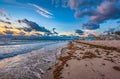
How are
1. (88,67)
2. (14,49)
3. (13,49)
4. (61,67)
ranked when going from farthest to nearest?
(14,49) → (13,49) → (61,67) → (88,67)

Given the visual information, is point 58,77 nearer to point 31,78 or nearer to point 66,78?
point 66,78

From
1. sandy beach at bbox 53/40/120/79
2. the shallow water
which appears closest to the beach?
sandy beach at bbox 53/40/120/79

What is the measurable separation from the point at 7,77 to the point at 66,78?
5.70 metres

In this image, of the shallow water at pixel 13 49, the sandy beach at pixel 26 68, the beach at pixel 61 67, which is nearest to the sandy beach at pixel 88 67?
the beach at pixel 61 67

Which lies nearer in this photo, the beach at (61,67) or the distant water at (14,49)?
the beach at (61,67)

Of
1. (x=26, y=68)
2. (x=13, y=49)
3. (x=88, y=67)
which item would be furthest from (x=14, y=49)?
(x=88, y=67)

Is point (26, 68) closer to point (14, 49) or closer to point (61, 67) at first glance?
point (61, 67)

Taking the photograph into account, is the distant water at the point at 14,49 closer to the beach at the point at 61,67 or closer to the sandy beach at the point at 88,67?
the beach at the point at 61,67

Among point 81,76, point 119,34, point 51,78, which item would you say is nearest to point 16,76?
point 51,78

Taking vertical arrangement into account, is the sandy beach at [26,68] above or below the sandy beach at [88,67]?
below

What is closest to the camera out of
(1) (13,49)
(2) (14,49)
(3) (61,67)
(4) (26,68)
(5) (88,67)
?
(5) (88,67)

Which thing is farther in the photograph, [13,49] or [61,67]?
[13,49]

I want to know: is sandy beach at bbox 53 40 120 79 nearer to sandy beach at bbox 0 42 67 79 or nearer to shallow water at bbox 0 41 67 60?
sandy beach at bbox 0 42 67 79

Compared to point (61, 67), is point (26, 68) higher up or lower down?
lower down
